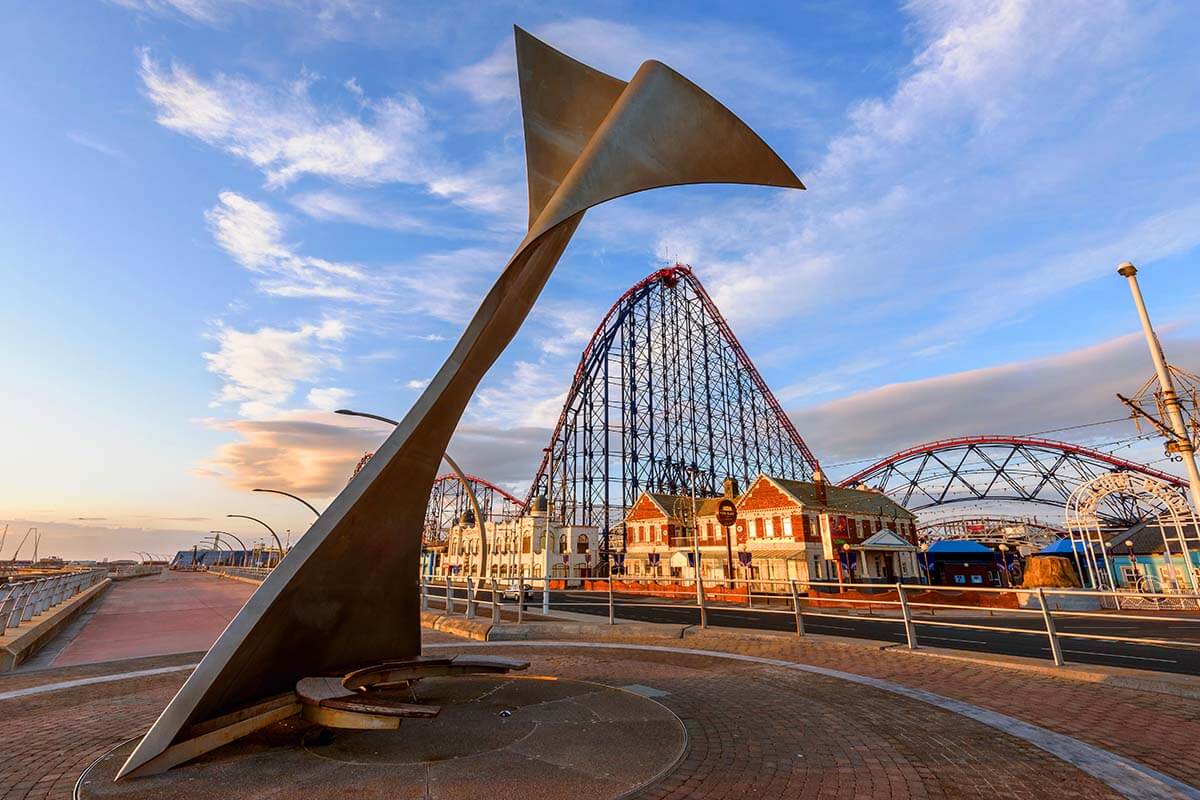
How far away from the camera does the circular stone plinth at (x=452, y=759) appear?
3.37 meters

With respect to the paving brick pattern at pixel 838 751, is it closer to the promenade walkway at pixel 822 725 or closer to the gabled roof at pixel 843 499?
the promenade walkway at pixel 822 725

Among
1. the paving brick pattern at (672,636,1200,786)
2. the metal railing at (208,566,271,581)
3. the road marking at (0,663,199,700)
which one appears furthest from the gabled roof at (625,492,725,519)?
the road marking at (0,663,199,700)

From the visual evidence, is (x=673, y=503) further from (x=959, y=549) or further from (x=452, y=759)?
(x=452, y=759)

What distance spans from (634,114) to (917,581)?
43.1 meters

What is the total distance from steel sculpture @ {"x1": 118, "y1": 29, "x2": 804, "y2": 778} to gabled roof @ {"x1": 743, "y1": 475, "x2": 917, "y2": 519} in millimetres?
29464

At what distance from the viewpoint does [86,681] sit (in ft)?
23.1

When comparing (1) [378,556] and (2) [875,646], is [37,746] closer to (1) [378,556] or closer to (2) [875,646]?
(1) [378,556]

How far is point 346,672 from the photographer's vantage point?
16.5 ft

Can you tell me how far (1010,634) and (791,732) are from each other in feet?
43.2

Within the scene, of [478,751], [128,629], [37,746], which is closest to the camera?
[478,751]

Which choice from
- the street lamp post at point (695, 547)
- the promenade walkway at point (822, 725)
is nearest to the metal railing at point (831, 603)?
the street lamp post at point (695, 547)

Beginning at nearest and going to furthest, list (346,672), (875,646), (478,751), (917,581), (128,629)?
(478,751), (346,672), (875,646), (128,629), (917,581)

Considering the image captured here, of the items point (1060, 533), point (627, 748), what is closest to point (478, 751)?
point (627, 748)

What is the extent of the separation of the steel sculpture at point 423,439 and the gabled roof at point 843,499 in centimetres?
2946
